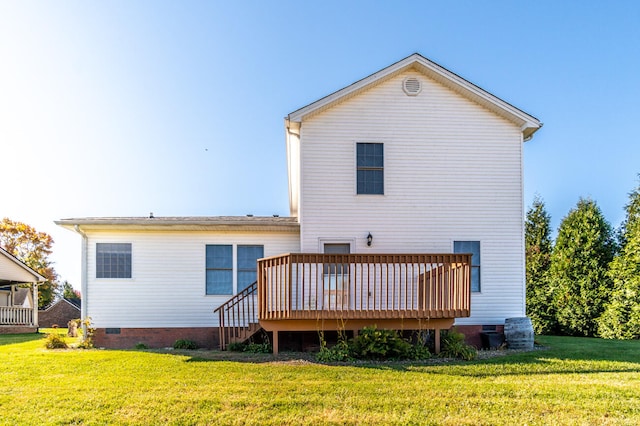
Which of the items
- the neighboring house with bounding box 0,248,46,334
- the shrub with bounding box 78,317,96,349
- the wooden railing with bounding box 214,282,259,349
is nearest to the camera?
the wooden railing with bounding box 214,282,259,349

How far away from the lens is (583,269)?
1659 cm

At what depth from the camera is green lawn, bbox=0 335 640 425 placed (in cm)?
607

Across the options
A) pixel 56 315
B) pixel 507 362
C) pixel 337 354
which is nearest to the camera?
pixel 507 362

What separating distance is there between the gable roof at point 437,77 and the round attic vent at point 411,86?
305mm

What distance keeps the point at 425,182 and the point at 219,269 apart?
18.9 ft

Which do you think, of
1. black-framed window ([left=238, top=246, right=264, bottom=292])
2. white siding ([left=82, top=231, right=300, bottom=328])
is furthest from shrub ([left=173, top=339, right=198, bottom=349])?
black-framed window ([left=238, top=246, right=264, bottom=292])

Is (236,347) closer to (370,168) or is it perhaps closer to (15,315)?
(370,168)

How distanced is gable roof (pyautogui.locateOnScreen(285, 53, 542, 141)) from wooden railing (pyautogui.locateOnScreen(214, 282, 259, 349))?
176 inches

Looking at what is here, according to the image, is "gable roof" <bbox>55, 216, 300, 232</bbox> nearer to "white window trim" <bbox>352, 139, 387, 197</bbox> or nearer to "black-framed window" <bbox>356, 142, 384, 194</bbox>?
"white window trim" <bbox>352, 139, 387, 197</bbox>

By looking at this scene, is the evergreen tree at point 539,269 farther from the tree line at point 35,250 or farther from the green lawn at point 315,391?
the tree line at point 35,250

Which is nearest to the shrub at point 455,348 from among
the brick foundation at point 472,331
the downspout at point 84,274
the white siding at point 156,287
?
the brick foundation at point 472,331

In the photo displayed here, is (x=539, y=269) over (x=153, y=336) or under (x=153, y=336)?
over

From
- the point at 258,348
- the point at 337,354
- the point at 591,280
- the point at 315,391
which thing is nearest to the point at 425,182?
the point at 337,354

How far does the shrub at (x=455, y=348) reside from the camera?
973 cm
